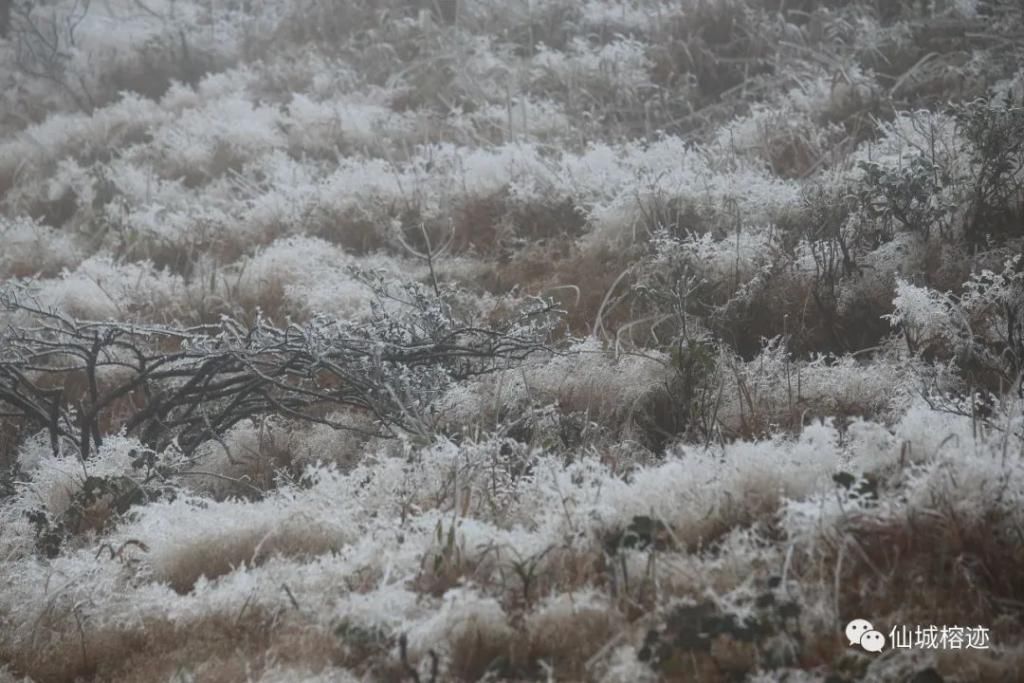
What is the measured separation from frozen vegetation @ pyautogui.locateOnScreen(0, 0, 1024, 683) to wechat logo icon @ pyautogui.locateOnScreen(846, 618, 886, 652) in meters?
0.03

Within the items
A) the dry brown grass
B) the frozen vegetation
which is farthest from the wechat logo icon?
the dry brown grass

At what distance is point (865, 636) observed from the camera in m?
1.78

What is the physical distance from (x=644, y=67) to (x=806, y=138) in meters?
1.62

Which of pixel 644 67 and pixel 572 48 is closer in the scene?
pixel 644 67

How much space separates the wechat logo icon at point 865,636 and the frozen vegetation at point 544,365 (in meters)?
0.03

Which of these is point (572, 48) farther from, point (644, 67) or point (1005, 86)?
point (1005, 86)

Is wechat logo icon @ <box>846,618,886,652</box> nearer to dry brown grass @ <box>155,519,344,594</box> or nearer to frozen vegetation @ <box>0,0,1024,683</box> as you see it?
frozen vegetation @ <box>0,0,1024,683</box>

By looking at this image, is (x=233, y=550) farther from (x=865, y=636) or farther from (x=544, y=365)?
(x=865, y=636)

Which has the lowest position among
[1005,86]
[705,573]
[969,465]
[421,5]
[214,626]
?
[214,626]

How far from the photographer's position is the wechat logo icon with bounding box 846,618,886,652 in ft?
5.79

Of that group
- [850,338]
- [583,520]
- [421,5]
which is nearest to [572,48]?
[421,5]

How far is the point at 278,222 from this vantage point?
4750mm

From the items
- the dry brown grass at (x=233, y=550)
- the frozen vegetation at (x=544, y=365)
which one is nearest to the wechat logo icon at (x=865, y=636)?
the frozen vegetation at (x=544, y=365)

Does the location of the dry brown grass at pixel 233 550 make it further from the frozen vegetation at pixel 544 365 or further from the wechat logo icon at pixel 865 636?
the wechat logo icon at pixel 865 636
